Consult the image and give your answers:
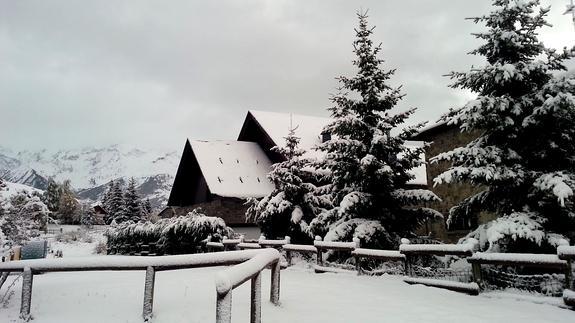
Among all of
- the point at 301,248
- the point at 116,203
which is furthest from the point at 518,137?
the point at 116,203

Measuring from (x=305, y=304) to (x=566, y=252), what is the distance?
15.1ft

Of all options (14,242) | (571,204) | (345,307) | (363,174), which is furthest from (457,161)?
(14,242)

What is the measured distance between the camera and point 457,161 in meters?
10.9

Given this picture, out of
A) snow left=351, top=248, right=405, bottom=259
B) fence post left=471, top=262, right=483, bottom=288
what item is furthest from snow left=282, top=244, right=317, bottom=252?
fence post left=471, top=262, right=483, bottom=288

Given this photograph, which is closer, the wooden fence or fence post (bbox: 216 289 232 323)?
fence post (bbox: 216 289 232 323)

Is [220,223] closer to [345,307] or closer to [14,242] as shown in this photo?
[14,242]

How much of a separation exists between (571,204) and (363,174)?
6.03 metres

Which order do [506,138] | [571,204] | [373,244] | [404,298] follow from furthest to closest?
[373,244] < [506,138] < [571,204] < [404,298]

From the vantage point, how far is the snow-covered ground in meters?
6.74

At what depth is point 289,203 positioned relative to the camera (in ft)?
61.9

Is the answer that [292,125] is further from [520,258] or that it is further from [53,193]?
[53,193]

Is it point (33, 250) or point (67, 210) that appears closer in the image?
point (33, 250)

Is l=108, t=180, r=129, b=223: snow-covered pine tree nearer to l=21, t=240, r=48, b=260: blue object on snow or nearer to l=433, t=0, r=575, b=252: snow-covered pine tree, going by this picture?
l=21, t=240, r=48, b=260: blue object on snow

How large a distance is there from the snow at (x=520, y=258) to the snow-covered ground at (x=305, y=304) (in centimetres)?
75
